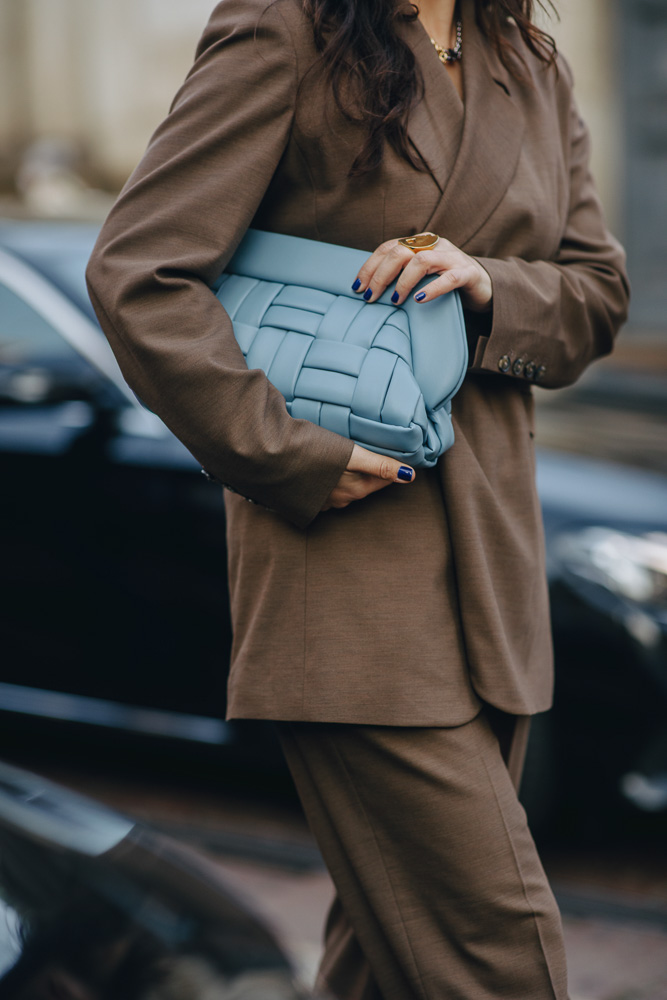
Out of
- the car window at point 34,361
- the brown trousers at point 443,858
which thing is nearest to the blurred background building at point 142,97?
the car window at point 34,361

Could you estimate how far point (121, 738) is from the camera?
3.18 meters

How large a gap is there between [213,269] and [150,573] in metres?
1.63

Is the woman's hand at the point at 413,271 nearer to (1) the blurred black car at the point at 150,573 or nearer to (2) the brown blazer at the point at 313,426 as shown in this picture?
(2) the brown blazer at the point at 313,426

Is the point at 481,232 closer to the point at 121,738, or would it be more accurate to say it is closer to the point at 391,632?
the point at 391,632

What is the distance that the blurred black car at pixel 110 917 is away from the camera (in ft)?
4.19

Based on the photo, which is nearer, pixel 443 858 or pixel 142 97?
pixel 443 858

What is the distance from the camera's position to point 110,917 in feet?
4.62

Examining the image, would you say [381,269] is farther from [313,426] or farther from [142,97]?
[142,97]

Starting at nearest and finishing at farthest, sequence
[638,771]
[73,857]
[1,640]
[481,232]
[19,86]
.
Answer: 1. [73,857]
2. [481,232]
3. [638,771]
4. [1,640]
5. [19,86]

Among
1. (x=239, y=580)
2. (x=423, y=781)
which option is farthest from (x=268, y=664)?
(x=423, y=781)

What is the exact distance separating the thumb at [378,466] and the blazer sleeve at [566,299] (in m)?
0.23

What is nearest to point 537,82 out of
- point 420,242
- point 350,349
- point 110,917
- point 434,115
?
point 434,115

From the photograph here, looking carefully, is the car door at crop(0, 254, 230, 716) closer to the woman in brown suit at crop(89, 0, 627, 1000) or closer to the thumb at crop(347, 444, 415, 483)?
the woman in brown suit at crop(89, 0, 627, 1000)

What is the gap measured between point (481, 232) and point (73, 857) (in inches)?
40.7
